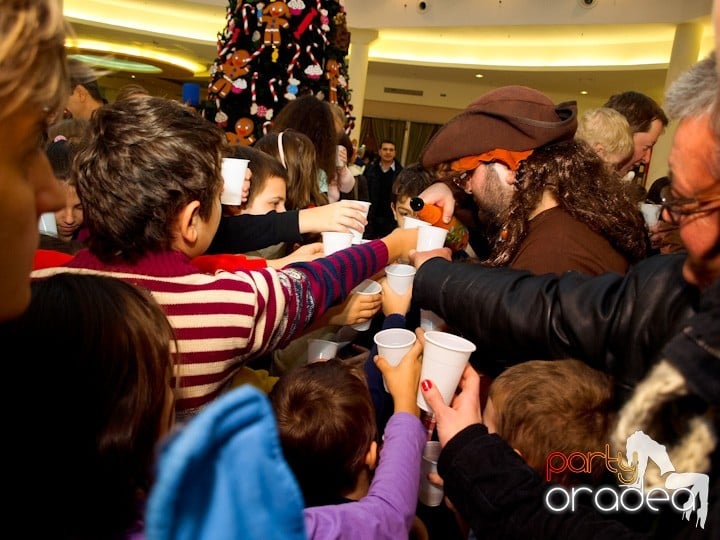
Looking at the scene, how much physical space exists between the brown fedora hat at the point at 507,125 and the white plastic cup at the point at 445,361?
850 millimetres

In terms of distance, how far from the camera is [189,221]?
1332 millimetres

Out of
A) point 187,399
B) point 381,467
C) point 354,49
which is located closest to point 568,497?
point 381,467

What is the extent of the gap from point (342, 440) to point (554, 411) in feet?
1.81

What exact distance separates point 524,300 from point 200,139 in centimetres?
98

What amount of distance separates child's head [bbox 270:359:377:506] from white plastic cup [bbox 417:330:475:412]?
0.70 feet

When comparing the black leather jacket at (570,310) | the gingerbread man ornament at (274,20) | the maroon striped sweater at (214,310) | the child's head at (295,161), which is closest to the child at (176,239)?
the maroon striped sweater at (214,310)

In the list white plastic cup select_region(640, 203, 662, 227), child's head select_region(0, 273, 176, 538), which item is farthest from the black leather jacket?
white plastic cup select_region(640, 203, 662, 227)

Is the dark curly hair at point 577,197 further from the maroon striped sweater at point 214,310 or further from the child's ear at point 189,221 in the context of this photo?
the child's ear at point 189,221

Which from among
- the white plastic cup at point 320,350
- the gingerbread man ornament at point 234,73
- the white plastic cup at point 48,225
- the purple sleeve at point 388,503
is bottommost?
the purple sleeve at point 388,503

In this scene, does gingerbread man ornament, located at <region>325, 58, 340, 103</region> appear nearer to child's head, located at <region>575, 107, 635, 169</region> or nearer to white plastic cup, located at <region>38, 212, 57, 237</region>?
child's head, located at <region>575, 107, 635, 169</region>

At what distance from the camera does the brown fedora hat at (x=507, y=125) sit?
179cm

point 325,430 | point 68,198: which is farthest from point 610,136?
point 68,198

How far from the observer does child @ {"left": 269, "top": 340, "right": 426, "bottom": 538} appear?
4.14 ft

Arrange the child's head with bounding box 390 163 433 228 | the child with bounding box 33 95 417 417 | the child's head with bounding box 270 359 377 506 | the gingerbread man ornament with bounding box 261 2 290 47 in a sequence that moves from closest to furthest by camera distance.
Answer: the child with bounding box 33 95 417 417 → the child's head with bounding box 270 359 377 506 → the child's head with bounding box 390 163 433 228 → the gingerbread man ornament with bounding box 261 2 290 47
